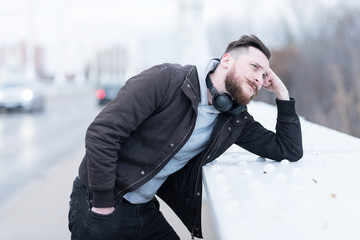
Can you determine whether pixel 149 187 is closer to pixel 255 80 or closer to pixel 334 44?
pixel 255 80

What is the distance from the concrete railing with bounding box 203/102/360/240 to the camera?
1494mm

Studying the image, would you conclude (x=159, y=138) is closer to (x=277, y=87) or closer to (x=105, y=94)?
(x=277, y=87)

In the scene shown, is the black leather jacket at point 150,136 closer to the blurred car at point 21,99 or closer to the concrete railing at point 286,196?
the concrete railing at point 286,196

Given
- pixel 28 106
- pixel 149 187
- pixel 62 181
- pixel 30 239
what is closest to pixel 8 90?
pixel 28 106

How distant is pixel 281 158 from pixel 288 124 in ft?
0.76

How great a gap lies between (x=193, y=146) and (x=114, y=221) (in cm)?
51

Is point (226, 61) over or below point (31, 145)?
over

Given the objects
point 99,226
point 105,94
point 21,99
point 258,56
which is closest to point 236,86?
point 258,56

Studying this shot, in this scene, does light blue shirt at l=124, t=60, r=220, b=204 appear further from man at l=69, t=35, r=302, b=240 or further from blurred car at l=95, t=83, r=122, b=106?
blurred car at l=95, t=83, r=122, b=106

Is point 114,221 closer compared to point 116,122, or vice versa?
point 116,122

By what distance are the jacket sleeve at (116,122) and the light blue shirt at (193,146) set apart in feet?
0.74

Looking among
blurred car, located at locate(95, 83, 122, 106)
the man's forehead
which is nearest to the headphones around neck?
the man's forehead

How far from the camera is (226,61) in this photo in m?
2.60

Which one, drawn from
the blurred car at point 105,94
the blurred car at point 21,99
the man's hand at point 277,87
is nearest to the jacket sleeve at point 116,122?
the man's hand at point 277,87
